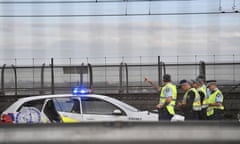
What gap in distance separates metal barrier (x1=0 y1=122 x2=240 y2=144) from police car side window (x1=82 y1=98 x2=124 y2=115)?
5.28 meters

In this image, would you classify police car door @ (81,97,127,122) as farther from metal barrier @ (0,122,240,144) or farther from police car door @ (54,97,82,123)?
metal barrier @ (0,122,240,144)

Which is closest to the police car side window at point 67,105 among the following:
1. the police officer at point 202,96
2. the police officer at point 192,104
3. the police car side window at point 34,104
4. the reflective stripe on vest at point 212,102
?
the police car side window at point 34,104

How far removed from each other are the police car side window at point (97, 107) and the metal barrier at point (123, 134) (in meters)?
5.28

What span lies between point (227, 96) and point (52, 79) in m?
7.56

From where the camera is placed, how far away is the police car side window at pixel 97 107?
9672 millimetres

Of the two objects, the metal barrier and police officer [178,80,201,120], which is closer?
the metal barrier

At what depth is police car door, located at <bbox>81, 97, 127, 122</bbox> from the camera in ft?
31.3

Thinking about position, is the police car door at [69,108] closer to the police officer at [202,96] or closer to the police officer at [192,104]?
the police officer at [192,104]

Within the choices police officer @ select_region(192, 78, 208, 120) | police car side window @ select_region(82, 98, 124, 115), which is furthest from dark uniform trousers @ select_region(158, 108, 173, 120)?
police officer @ select_region(192, 78, 208, 120)

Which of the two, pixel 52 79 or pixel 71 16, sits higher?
pixel 71 16

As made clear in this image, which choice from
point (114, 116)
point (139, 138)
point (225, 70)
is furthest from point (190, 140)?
point (225, 70)

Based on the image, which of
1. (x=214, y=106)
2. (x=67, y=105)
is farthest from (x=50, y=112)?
(x=214, y=106)

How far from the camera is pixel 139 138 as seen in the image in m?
4.33

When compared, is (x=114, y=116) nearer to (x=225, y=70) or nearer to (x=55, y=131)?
(x=55, y=131)
